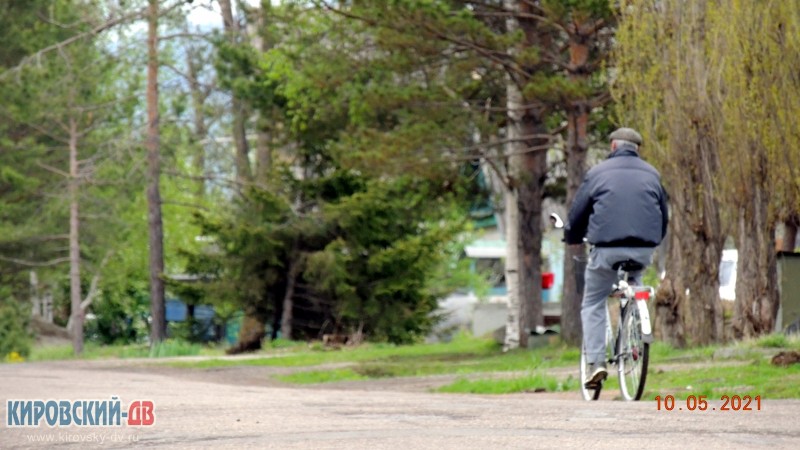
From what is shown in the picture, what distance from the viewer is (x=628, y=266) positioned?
12031mm

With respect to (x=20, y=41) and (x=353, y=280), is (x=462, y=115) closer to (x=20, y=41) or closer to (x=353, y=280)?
(x=353, y=280)

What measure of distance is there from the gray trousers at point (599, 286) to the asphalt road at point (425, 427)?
29.5 inches

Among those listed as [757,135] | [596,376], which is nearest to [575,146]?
[757,135]

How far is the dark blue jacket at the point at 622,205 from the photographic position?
1199 centimetres

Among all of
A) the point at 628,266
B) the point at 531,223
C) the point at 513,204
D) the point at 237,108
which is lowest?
the point at 628,266

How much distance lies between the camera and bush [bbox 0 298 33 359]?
114ft

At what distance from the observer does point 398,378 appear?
20.5m

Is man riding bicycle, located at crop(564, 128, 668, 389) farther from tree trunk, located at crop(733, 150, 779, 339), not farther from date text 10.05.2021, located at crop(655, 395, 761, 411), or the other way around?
tree trunk, located at crop(733, 150, 779, 339)

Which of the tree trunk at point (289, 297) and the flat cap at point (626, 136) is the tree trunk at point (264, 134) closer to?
the tree trunk at point (289, 297)

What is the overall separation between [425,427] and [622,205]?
3.42m

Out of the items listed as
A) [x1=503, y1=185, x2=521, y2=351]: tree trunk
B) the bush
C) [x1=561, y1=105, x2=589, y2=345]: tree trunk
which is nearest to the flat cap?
[x1=561, y1=105, x2=589, y2=345]: tree trunk

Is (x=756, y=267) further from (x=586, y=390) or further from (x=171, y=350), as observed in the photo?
(x=171, y=350)

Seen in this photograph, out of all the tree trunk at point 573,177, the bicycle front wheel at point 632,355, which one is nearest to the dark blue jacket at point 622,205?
the bicycle front wheel at point 632,355

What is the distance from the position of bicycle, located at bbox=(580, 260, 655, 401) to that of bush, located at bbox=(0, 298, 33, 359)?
78.5 feet
